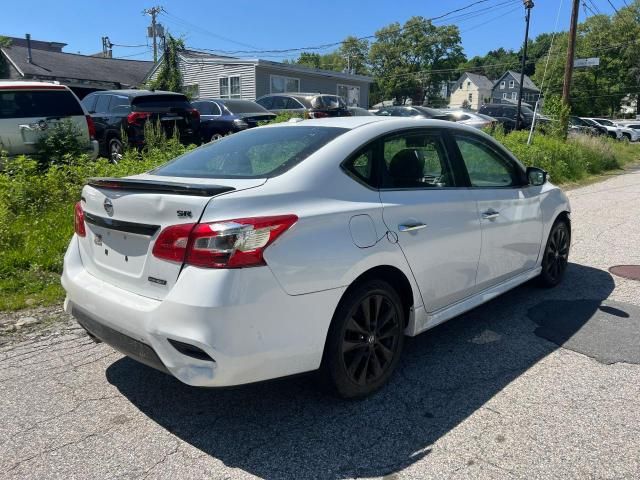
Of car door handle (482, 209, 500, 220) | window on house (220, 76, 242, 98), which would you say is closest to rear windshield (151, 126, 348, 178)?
car door handle (482, 209, 500, 220)

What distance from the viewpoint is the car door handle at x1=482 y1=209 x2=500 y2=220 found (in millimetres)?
4070

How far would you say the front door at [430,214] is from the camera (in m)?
3.39

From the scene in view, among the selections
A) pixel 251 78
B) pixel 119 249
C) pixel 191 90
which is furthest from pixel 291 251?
pixel 251 78

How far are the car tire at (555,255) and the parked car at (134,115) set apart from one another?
869 cm

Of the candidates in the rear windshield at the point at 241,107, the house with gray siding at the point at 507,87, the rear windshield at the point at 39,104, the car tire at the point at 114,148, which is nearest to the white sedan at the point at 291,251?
the rear windshield at the point at 39,104

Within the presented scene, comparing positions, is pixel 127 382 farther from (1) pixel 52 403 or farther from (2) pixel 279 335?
(2) pixel 279 335

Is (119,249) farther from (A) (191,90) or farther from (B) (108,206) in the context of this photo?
(A) (191,90)

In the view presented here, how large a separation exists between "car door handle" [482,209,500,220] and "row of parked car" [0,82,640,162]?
7.07 meters

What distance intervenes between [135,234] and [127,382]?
3.70 ft

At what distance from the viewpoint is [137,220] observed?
2859mm

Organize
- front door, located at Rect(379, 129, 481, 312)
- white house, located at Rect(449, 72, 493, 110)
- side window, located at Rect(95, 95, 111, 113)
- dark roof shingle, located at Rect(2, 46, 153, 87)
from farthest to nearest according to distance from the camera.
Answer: white house, located at Rect(449, 72, 493, 110), dark roof shingle, located at Rect(2, 46, 153, 87), side window, located at Rect(95, 95, 111, 113), front door, located at Rect(379, 129, 481, 312)

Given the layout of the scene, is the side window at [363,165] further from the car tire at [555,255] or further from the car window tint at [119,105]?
the car window tint at [119,105]

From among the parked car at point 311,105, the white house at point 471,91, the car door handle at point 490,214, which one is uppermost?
the white house at point 471,91

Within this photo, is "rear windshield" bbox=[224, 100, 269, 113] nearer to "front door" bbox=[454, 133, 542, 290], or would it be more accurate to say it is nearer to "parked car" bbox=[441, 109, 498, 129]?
"parked car" bbox=[441, 109, 498, 129]
